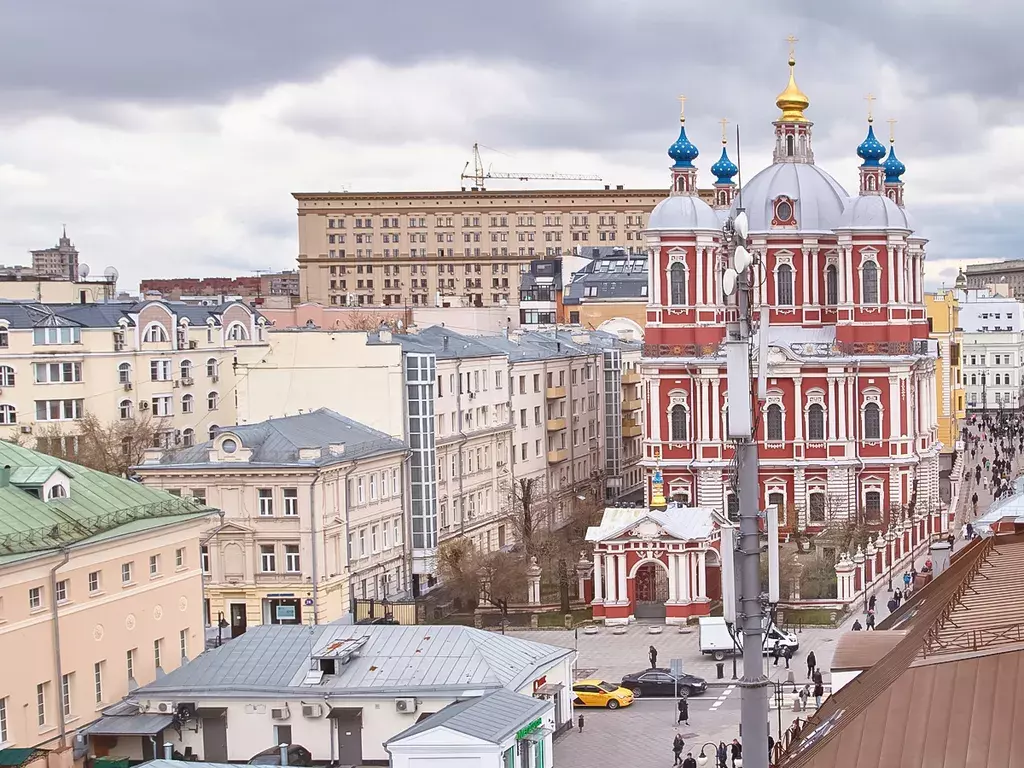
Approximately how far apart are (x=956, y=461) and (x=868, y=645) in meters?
77.6

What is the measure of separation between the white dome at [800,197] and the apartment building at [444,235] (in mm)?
103826

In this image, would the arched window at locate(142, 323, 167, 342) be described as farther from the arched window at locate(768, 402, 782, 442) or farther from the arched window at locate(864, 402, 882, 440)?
the arched window at locate(864, 402, 882, 440)

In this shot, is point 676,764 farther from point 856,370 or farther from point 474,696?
point 856,370

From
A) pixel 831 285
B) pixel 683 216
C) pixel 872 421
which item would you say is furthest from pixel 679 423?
pixel 831 285

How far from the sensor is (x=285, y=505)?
5425cm

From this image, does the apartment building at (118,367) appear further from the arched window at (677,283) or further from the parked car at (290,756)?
the parked car at (290,756)

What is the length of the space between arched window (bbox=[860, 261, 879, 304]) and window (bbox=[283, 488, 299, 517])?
29.3m

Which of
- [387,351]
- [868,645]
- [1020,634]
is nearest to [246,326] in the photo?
[387,351]

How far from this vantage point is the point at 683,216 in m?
Result: 73.4

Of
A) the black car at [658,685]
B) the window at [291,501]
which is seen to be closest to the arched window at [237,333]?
the window at [291,501]

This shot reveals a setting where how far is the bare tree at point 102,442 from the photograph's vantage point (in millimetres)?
65875

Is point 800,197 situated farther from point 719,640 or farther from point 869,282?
point 719,640

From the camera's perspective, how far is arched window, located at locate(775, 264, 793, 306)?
75438mm

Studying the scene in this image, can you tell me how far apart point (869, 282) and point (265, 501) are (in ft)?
99.3
